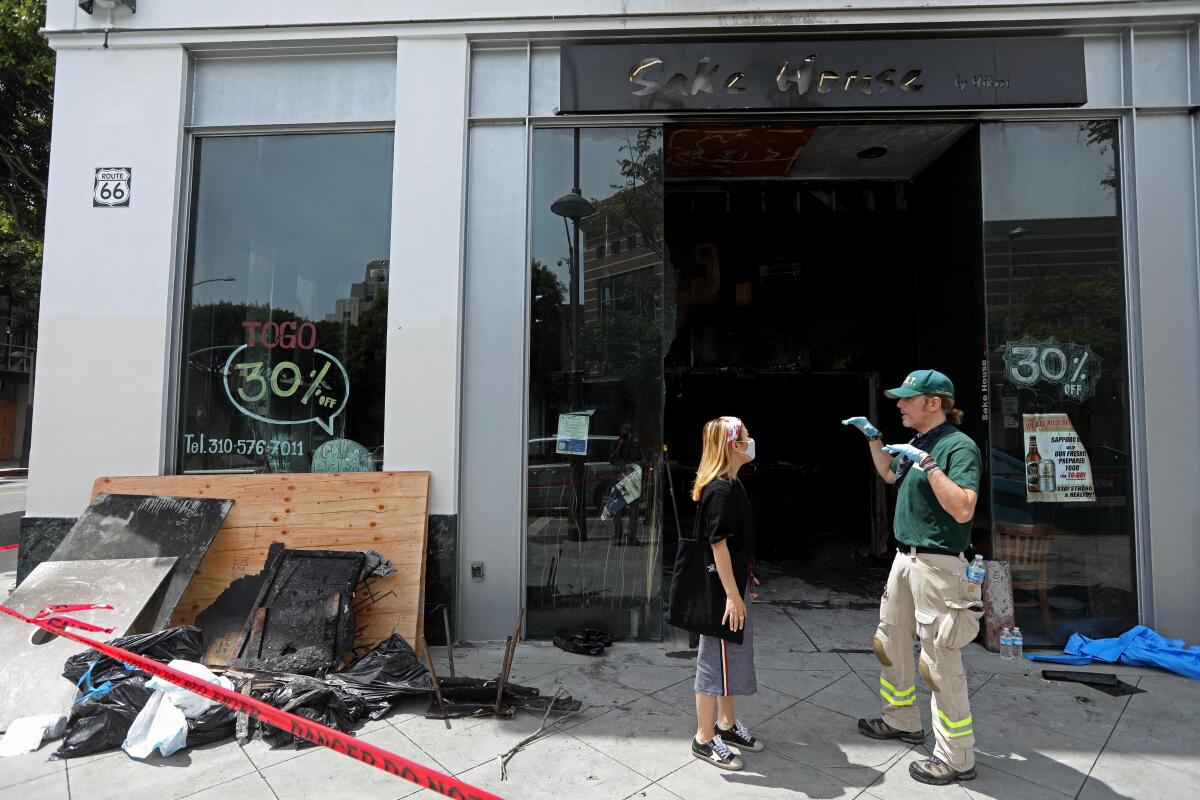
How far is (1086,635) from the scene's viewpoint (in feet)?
16.5

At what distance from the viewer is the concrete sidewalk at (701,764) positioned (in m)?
2.99

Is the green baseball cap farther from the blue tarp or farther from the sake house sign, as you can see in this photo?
the sake house sign

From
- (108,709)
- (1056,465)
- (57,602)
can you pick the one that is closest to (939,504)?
(1056,465)

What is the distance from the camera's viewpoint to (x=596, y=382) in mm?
5414

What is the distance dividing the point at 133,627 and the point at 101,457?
6.41ft

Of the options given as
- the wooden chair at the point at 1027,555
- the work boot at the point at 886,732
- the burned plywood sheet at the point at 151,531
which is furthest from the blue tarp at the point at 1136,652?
the burned plywood sheet at the point at 151,531

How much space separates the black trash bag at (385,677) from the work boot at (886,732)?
106 inches

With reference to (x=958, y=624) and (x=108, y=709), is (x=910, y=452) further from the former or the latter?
(x=108, y=709)

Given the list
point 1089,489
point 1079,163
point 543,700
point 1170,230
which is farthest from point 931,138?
point 543,700

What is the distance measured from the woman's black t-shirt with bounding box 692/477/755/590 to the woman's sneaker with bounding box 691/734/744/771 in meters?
0.83

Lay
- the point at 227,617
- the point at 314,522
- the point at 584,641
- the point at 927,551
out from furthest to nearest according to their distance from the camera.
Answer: the point at 584,641
the point at 314,522
the point at 227,617
the point at 927,551

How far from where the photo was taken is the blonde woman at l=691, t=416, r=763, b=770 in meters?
3.11

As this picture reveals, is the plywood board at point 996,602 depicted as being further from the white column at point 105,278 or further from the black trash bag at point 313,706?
the white column at point 105,278

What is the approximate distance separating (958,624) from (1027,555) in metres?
2.71
